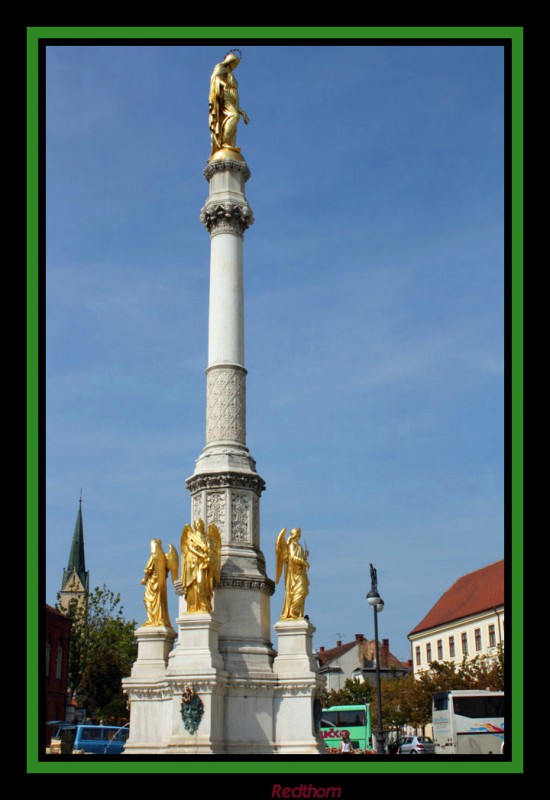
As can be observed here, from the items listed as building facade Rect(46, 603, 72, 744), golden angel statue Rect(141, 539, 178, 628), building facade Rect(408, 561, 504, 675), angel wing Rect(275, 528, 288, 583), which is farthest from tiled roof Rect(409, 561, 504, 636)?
golden angel statue Rect(141, 539, 178, 628)

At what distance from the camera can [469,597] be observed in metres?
67.5

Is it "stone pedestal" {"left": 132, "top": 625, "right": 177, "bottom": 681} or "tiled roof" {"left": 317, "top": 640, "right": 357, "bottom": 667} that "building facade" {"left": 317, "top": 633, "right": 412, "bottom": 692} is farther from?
"stone pedestal" {"left": 132, "top": 625, "right": 177, "bottom": 681}

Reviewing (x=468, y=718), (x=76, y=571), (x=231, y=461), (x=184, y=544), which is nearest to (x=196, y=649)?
(x=184, y=544)

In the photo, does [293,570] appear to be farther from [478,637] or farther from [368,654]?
[368,654]

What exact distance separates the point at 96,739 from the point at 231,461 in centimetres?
1463

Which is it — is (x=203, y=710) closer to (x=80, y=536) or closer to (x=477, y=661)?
(x=477, y=661)

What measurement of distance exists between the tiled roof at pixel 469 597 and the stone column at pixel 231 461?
4082 cm

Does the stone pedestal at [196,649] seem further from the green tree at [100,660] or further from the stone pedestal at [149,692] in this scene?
the green tree at [100,660]
